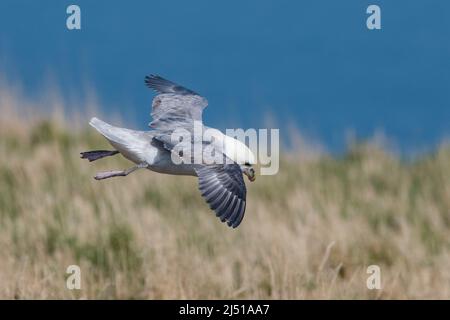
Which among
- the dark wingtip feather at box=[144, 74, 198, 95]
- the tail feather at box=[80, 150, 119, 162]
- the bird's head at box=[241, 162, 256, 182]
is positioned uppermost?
the dark wingtip feather at box=[144, 74, 198, 95]

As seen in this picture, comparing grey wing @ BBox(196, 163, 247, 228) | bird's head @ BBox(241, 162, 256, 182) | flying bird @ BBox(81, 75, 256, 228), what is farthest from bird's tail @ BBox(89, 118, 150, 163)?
bird's head @ BBox(241, 162, 256, 182)

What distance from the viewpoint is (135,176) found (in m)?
10.6

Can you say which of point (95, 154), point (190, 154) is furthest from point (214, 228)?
point (190, 154)

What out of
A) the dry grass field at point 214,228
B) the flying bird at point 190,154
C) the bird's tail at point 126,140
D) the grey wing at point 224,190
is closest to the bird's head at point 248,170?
the flying bird at point 190,154

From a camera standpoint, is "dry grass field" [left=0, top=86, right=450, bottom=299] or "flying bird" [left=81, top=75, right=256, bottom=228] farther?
"dry grass field" [left=0, top=86, right=450, bottom=299]

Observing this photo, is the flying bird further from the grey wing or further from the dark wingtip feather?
the dark wingtip feather

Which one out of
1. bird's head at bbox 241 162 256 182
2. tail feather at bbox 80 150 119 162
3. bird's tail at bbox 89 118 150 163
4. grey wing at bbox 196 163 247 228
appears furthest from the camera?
bird's head at bbox 241 162 256 182

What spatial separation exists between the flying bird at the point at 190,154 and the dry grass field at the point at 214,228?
2.32 m

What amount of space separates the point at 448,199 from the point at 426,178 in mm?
991

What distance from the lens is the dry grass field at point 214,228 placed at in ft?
24.4

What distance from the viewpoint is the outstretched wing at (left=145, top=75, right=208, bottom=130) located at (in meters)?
4.46

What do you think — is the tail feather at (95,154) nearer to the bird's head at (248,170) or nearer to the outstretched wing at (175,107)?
the outstretched wing at (175,107)

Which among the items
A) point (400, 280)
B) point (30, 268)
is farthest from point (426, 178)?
point (30, 268)
